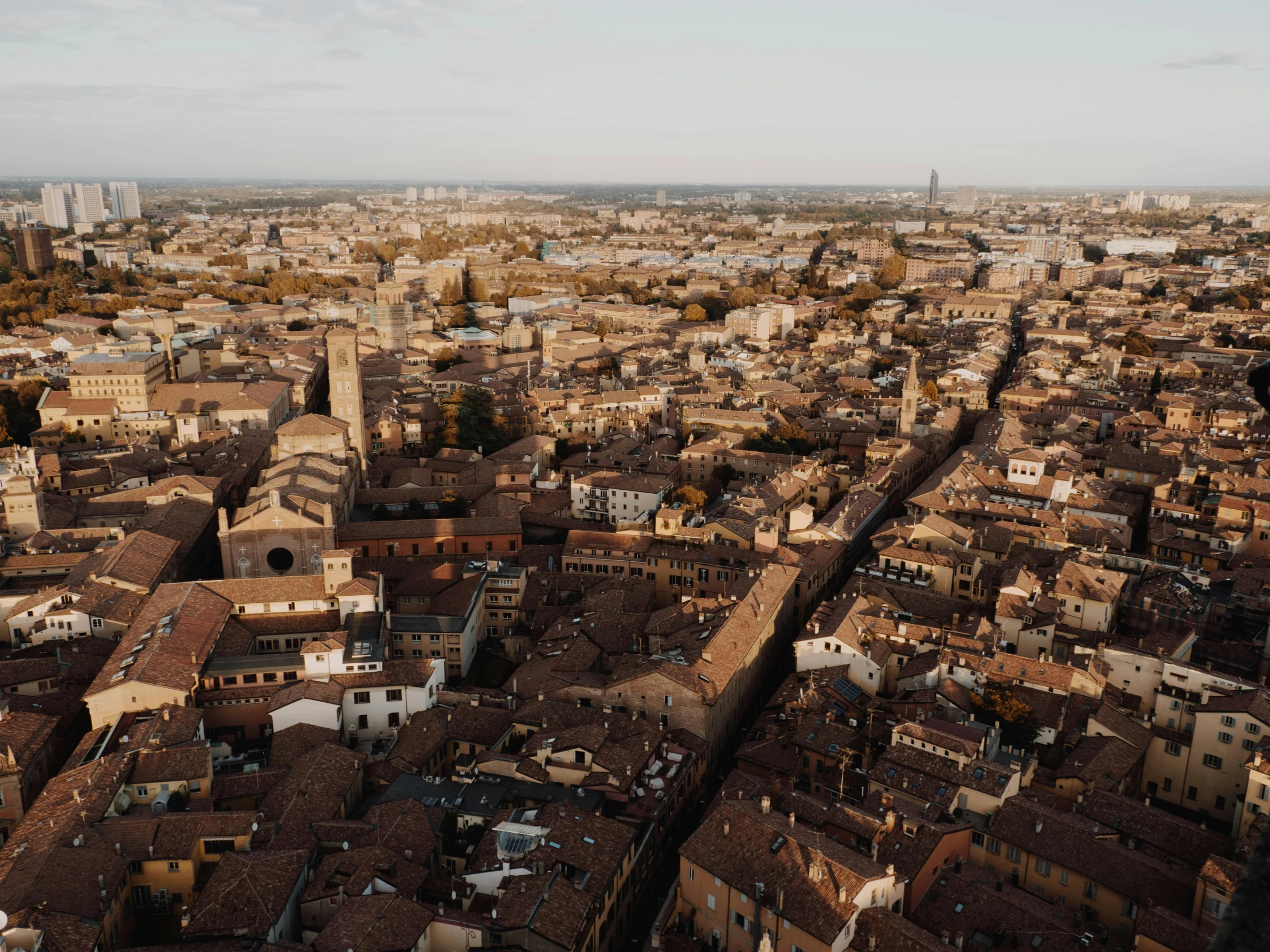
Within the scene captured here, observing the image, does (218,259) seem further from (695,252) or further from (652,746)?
(652,746)

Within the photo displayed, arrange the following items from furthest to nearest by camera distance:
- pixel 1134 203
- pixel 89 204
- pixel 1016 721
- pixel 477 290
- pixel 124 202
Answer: pixel 1134 203 → pixel 124 202 → pixel 89 204 → pixel 477 290 → pixel 1016 721

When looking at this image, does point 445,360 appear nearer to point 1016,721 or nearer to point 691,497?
point 691,497

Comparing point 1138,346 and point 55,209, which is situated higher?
point 55,209

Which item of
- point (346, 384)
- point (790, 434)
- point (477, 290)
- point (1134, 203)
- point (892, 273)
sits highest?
point (1134, 203)

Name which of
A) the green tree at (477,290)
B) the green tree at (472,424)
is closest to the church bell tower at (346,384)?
the green tree at (472,424)

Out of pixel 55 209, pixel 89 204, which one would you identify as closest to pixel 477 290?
pixel 55 209

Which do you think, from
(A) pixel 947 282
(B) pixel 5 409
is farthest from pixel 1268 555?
(A) pixel 947 282

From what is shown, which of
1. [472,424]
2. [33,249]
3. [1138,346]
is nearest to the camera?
[472,424]

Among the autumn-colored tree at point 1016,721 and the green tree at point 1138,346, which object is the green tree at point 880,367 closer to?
the green tree at point 1138,346
